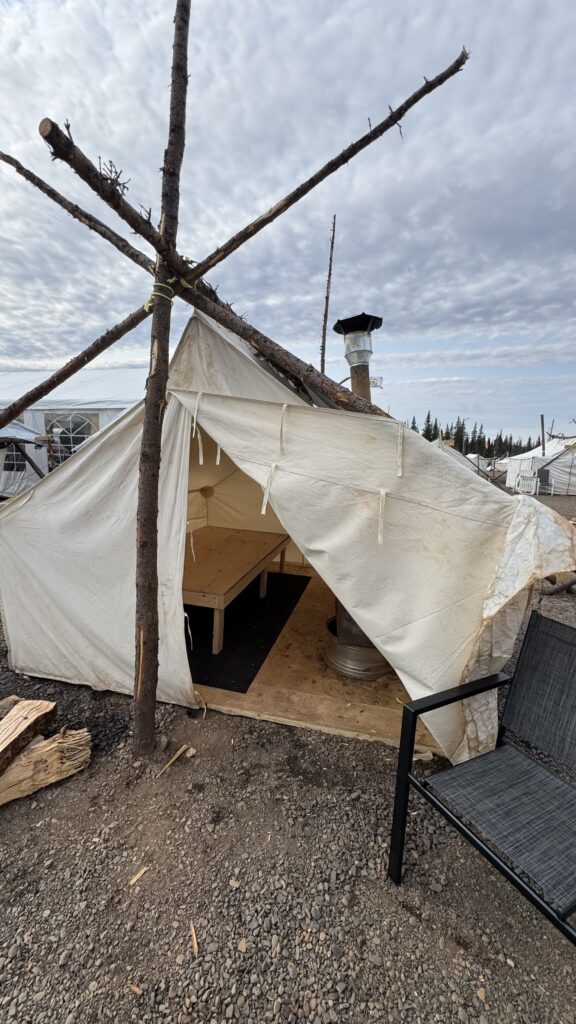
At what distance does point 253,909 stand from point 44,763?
1304 mm

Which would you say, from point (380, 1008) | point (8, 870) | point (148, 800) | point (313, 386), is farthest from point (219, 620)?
point (380, 1008)

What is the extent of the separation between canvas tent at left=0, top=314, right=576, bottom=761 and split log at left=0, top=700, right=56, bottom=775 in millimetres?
500

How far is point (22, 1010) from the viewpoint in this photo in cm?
128

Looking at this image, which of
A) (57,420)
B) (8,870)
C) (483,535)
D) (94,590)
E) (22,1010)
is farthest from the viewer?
(57,420)

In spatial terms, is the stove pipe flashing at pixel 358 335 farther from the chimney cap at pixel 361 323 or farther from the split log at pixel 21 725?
the split log at pixel 21 725

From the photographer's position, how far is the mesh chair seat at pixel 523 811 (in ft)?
4.25

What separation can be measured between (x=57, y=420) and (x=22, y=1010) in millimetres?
11952

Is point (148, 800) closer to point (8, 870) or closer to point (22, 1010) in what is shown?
point (8, 870)

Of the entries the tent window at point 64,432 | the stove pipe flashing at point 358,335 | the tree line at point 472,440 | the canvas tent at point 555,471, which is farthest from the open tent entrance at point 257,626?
the tree line at point 472,440

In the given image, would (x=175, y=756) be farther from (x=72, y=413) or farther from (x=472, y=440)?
(x=472, y=440)

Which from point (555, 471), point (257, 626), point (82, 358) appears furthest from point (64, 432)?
point (555, 471)

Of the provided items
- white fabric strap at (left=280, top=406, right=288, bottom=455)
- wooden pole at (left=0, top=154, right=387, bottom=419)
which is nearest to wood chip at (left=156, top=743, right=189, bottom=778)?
white fabric strap at (left=280, top=406, right=288, bottom=455)

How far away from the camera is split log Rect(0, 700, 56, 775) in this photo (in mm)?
2018

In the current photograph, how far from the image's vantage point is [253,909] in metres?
1.56
